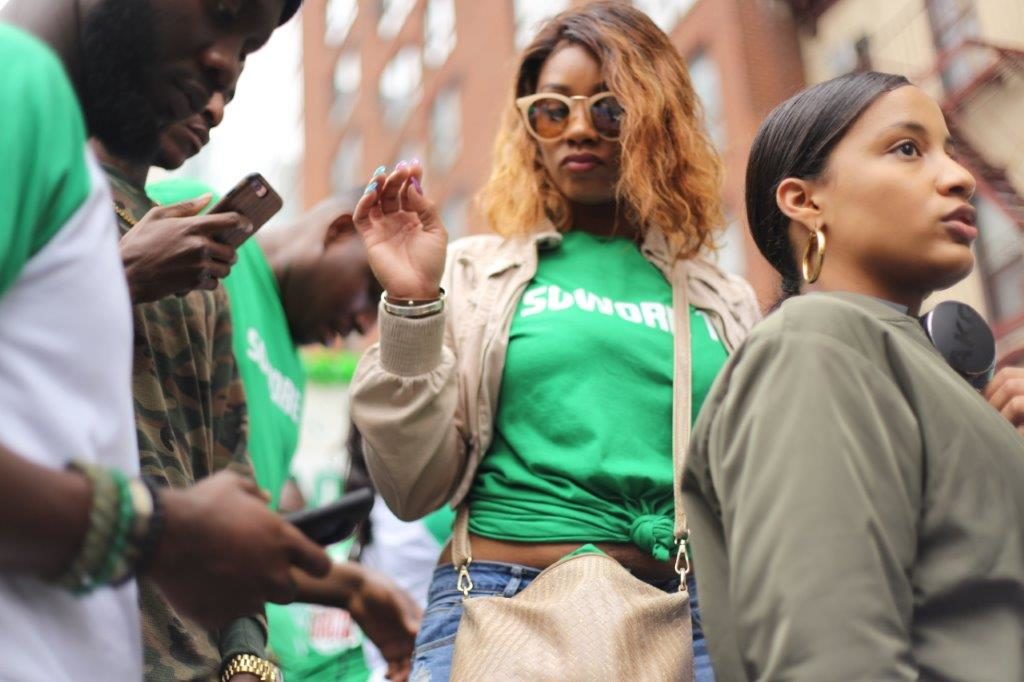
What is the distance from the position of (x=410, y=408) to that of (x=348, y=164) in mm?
26398

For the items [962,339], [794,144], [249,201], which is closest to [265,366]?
[249,201]

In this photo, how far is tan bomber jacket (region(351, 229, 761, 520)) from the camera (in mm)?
2838

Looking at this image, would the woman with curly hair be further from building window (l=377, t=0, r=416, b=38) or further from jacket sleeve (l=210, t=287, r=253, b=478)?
building window (l=377, t=0, r=416, b=38)

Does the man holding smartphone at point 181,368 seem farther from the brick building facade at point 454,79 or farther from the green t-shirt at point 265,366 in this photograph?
the brick building facade at point 454,79

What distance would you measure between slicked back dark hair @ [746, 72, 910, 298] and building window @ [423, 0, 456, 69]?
20808 millimetres

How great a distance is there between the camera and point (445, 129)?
23297mm

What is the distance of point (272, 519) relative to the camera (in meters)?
1.65

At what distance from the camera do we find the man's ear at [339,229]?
4621 mm

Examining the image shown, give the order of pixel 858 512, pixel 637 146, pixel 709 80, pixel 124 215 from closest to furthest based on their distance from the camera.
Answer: pixel 858 512, pixel 124 215, pixel 637 146, pixel 709 80

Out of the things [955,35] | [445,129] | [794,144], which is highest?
Answer: [794,144]

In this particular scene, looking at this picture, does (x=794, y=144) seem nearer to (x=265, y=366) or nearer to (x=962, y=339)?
(x=962, y=339)

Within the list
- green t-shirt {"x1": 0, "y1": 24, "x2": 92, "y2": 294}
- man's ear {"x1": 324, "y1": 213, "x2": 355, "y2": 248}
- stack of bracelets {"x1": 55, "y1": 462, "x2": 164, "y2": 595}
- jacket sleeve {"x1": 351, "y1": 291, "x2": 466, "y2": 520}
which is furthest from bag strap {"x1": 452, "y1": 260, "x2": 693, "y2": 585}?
man's ear {"x1": 324, "y1": 213, "x2": 355, "y2": 248}

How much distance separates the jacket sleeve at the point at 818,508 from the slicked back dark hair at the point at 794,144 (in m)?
0.67

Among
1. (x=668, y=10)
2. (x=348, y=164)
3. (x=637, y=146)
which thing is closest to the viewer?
(x=637, y=146)
